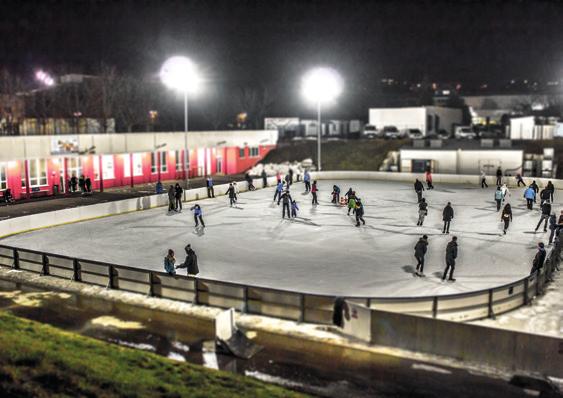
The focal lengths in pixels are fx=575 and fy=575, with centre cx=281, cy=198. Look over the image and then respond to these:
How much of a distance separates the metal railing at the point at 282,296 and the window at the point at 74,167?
71.3 ft

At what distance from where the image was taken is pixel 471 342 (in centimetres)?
1052

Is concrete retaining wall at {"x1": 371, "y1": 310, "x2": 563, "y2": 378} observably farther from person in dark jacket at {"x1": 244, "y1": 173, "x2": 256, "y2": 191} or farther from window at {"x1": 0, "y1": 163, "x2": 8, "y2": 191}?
window at {"x1": 0, "y1": 163, "x2": 8, "y2": 191}

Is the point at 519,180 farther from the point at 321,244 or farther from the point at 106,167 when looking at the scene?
the point at 106,167

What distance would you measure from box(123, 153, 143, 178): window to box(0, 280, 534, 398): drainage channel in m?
26.6

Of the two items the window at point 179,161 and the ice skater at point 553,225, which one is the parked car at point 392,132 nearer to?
the window at point 179,161

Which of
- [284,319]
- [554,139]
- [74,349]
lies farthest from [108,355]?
[554,139]

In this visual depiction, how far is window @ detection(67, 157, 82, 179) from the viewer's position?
36656mm

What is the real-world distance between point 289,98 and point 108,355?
291 ft

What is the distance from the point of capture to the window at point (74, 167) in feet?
120

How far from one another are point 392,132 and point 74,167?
3648 centimetres

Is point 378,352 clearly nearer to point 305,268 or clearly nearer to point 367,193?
point 305,268

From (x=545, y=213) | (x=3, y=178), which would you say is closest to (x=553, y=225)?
(x=545, y=213)

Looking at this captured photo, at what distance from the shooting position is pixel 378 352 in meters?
11.0

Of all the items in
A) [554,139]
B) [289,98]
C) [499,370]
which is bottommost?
[499,370]
